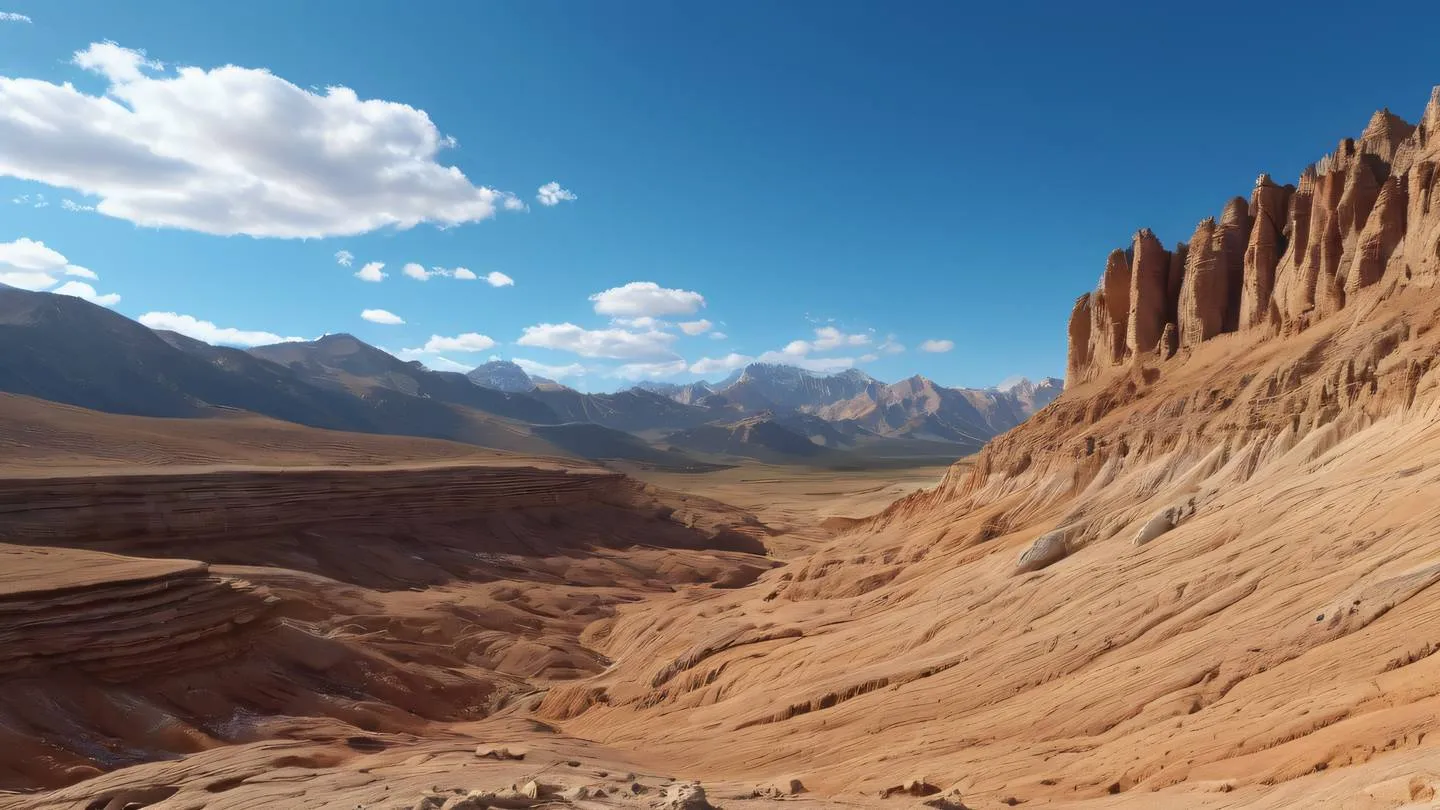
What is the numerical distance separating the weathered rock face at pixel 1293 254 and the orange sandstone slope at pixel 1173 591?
0.09 metres

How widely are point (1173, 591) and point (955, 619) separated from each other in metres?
4.68

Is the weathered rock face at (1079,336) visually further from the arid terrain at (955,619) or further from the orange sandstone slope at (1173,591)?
the orange sandstone slope at (1173,591)

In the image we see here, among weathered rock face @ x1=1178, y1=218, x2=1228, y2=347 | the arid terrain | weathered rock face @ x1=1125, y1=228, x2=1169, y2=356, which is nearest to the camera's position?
the arid terrain

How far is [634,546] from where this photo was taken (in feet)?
147

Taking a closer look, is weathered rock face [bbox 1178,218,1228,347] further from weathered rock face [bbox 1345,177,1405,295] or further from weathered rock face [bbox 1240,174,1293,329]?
weathered rock face [bbox 1345,177,1405,295]

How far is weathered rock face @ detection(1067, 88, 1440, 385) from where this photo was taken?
19.6 meters

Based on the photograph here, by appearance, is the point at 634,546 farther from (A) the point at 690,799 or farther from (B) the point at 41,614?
(A) the point at 690,799

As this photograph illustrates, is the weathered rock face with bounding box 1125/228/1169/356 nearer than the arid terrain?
No

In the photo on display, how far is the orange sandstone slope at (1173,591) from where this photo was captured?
9172 mm

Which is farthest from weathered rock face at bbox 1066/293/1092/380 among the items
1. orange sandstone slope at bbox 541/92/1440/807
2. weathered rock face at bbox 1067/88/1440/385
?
orange sandstone slope at bbox 541/92/1440/807

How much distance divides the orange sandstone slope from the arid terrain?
0.25ft

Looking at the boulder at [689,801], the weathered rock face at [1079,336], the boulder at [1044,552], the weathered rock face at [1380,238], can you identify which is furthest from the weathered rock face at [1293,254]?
the boulder at [689,801]

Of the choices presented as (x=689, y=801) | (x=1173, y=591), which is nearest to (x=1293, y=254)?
(x=1173, y=591)

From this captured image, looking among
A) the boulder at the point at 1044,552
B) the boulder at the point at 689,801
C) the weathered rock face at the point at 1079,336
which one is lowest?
the boulder at the point at 689,801
